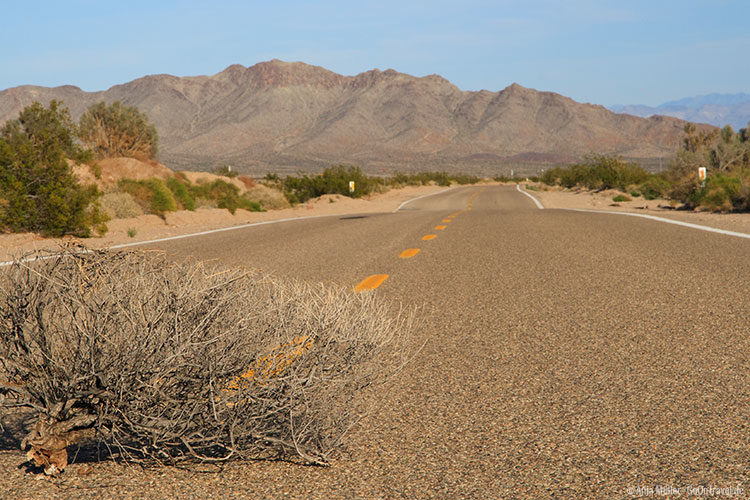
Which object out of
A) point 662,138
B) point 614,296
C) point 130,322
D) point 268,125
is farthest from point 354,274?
point 662,138

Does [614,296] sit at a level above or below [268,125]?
below

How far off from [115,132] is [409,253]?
2657 cm

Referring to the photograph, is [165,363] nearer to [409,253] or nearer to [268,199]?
[409,253]

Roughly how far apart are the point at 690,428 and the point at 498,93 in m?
196

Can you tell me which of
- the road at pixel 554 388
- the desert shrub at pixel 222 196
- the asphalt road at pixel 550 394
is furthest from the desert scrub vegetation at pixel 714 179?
the desert shrub at pixel 222 196

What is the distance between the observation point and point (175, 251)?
10.3 m

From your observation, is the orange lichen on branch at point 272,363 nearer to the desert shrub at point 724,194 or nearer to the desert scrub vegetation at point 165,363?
the desert scrub vegetation at point 165,363

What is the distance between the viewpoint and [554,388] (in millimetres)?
3762

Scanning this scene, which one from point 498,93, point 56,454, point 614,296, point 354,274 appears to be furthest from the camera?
point 498,93

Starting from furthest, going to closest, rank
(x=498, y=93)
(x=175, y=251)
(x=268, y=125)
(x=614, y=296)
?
(x=498, y=93), (x=268, y=125), (x=175, y=251), (x=614, y=296)

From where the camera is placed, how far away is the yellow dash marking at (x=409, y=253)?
9.86 meters

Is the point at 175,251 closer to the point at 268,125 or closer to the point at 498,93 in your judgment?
the point at 268,125

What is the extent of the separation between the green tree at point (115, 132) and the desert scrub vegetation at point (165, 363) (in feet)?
95.3

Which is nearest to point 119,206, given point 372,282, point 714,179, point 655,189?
point 372,282
